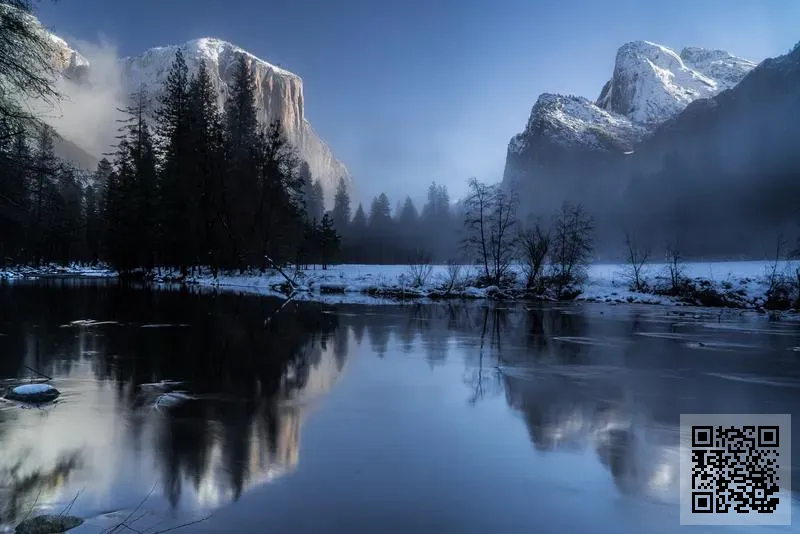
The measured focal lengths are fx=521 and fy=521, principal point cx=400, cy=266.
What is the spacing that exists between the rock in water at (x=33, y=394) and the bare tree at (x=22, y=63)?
298 inches

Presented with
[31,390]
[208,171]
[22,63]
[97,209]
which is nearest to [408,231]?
[97,209]

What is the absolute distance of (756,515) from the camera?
17.4 ft

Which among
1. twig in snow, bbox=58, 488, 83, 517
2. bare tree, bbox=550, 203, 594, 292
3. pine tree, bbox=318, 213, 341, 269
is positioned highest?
pine tree, bbox=318, 213, 341, 269

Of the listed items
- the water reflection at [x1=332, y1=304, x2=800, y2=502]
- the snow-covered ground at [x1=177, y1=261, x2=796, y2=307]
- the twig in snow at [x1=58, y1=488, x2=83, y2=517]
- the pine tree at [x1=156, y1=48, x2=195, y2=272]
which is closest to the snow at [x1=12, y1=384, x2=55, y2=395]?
the twig in snow at [x1=58, y1=488, x2=83, y2=517]

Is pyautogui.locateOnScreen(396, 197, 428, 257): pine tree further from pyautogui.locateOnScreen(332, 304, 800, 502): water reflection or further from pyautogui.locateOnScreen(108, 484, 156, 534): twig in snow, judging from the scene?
pyautogui.locateOnScreen(108, 484, 156, 534): twig in snow

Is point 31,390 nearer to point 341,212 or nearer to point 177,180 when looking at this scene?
point 177,180

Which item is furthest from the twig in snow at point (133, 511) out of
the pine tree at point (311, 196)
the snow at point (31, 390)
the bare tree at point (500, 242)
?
the pine tree at point (311, 196)

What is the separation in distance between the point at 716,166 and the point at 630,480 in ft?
449

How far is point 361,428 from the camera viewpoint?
25.0 ft

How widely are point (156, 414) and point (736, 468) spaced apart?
7905mm

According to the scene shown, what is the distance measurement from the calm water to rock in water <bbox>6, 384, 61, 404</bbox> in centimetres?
28

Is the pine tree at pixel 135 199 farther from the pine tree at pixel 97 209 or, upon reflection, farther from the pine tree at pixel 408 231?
the pine tree at pixel 408 231

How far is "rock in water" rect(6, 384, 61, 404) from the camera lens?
326 inches

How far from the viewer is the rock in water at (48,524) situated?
431 cm
